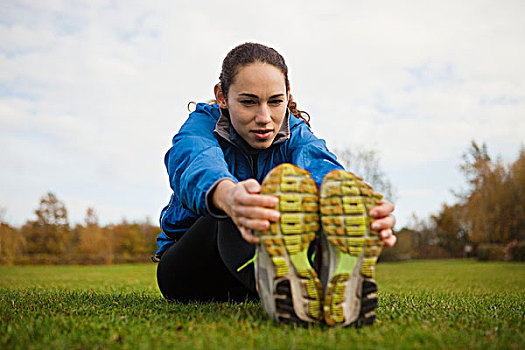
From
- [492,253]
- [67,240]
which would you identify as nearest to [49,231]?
[67,240]

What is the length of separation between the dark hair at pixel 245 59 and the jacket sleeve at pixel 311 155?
1.28 ft

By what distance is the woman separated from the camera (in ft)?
5.80

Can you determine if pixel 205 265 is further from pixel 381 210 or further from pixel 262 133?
pixel 381 210

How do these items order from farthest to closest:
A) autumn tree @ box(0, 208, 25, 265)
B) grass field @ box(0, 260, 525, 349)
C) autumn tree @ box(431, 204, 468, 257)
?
1. autumn tree @ box(431, 204, 468, 257)
2. autumn tree @ box(0, 208, 25, 265)
3. grass field @ box(0, 260, 525, 349)

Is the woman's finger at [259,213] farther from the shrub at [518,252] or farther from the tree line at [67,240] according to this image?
the tree line at [67,240]

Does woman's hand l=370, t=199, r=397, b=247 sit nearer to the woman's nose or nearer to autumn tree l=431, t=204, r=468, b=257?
the woman's nose

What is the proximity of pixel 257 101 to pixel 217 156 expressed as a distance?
0.45 metres

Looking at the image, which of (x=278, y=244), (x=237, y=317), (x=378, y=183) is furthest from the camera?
(x=378, y=183)

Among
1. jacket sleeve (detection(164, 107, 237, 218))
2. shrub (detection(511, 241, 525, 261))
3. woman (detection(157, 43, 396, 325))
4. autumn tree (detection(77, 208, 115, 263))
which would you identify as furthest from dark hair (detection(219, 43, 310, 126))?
autumn tree (detection(77, 208, 115, 263))

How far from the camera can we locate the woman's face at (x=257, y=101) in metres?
2.45

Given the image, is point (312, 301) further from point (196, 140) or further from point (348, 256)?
point (196, 140)

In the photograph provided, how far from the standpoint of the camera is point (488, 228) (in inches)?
1128

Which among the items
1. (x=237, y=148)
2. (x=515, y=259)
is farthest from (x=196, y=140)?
→ (x=515, y=259)

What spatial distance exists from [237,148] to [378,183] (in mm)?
32841
